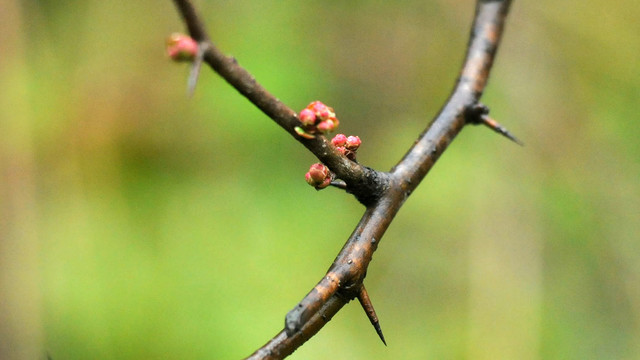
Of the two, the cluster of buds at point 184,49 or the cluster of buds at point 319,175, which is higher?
the cluster of buds at point 184,49

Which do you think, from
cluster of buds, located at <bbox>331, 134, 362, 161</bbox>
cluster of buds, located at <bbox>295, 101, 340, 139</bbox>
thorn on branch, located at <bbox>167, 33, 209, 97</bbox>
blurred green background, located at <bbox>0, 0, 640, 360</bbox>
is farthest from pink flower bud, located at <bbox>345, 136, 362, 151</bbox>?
blurred green background, located at <bbox>0, 0, 640, 360</bbox>

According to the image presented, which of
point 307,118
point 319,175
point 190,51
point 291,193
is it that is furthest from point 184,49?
point 291,193

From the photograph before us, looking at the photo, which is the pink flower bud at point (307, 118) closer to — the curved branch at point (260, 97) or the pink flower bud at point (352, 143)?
the curved branch at point (260, 97)

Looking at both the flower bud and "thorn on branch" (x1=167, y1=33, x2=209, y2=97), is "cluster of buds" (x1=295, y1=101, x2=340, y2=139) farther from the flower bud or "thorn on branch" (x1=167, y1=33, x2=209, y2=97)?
"thorn on branch" (x1=167, y1=33, x2=209, y2=97)

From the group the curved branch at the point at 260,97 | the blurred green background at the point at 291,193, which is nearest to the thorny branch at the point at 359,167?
the curved branch at the point at 260,97

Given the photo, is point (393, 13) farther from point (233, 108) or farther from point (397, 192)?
point (397, 192)

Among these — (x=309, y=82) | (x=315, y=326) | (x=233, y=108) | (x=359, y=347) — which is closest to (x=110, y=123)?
(x=233, y=108)
